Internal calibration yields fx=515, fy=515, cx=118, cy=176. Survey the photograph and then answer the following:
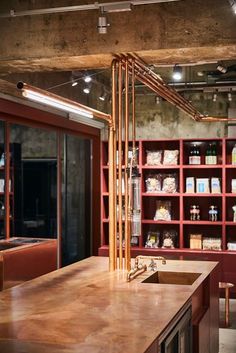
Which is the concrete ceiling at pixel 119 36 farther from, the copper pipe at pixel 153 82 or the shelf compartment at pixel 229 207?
the shelf compartment at pixel 229 207

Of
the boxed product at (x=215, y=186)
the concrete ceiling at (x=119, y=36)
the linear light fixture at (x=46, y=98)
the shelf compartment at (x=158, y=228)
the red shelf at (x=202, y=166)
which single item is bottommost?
the shelf compartment at (x=158, y=228)

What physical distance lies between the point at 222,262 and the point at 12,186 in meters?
3.13

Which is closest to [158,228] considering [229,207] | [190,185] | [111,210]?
[190,185]

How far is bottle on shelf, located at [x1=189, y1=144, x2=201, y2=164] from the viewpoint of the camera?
Answer: 755cm

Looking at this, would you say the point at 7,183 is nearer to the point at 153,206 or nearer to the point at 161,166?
the point at 161,166

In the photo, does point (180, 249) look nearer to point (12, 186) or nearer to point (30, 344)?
point (12, 186)

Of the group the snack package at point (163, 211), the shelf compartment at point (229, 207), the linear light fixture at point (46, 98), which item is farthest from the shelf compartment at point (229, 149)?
the linear light fixture at point (46, 98)

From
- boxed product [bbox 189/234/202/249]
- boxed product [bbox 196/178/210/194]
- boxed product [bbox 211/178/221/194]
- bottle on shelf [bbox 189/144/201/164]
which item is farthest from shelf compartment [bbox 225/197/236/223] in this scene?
bottle on shelf [bbox 189/144/201/164]

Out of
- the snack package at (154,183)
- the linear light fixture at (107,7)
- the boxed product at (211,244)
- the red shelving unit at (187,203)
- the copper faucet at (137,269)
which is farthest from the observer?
the snack package at (154,183)

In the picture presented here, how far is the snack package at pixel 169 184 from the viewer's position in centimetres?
766

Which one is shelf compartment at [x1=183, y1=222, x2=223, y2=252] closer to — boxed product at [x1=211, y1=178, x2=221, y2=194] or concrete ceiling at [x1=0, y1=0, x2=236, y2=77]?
boxed product at [x1=211, y1=178, x2=221, y2=194]

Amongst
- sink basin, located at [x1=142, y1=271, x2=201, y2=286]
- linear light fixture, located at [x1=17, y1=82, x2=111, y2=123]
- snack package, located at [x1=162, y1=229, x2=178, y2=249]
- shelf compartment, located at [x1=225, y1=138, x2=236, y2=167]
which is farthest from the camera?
snack package, located at [x1=162, y1=229, x2=178, y2=249]

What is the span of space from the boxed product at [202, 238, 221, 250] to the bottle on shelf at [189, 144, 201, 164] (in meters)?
1.15

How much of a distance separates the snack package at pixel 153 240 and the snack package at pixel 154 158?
1.08m
